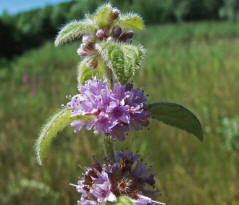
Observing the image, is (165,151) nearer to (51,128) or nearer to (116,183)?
(116,183)

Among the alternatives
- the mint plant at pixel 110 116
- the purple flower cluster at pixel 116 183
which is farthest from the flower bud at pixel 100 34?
the purple flower cluster at pixel 116 183

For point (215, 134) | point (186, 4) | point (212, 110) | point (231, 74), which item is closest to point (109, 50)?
point (215, 134)

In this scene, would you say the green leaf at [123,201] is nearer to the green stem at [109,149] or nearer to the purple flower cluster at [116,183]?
the purple flower cluster at [116,183]

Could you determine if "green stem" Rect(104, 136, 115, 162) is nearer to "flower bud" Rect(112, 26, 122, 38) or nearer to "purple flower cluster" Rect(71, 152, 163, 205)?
"purple flower cluster" Rect(71, 152, 163, 205)

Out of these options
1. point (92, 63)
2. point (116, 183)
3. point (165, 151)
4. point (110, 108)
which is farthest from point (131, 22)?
point (165, 151)

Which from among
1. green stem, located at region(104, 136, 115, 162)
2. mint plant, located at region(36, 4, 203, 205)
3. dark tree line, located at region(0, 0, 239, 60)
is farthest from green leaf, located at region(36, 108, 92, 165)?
dark tree line, located at region(0, 0, 239, 60)

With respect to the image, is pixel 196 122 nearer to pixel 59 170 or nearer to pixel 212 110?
pixel 59 170
